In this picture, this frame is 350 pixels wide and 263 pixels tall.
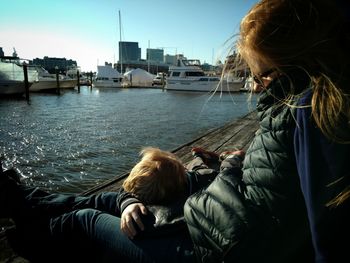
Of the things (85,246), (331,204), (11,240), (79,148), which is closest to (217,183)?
(331,204)

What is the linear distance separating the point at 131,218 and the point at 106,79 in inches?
2163

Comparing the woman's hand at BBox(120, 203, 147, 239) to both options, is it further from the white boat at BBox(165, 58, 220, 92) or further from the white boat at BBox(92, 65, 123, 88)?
the white boat at BBox(92, 65, 123, 88)

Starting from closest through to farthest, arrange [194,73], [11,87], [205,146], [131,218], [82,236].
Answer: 1. [131,218]
2. [82,236]
3. [205,146]
4. [11,87]
5. [194,73]

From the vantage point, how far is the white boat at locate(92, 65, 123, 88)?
54156 millimetres

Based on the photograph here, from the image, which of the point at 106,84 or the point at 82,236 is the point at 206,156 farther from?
the point at 106,84

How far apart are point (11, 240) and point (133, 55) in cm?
18857

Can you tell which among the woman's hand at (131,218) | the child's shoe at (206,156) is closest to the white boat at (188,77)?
the child's shoe at (206,156)

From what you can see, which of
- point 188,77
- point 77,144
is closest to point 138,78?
point 188,77

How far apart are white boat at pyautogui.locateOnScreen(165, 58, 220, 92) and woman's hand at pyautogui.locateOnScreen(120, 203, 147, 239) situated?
127 ft

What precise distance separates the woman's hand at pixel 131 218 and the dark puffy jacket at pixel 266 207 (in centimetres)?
48

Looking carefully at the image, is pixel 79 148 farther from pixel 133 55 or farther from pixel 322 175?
pixel 133 55

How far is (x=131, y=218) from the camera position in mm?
1805

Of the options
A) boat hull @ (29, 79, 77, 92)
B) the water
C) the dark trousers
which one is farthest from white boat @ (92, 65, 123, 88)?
the dark trousers

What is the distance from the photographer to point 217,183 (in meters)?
1.48
